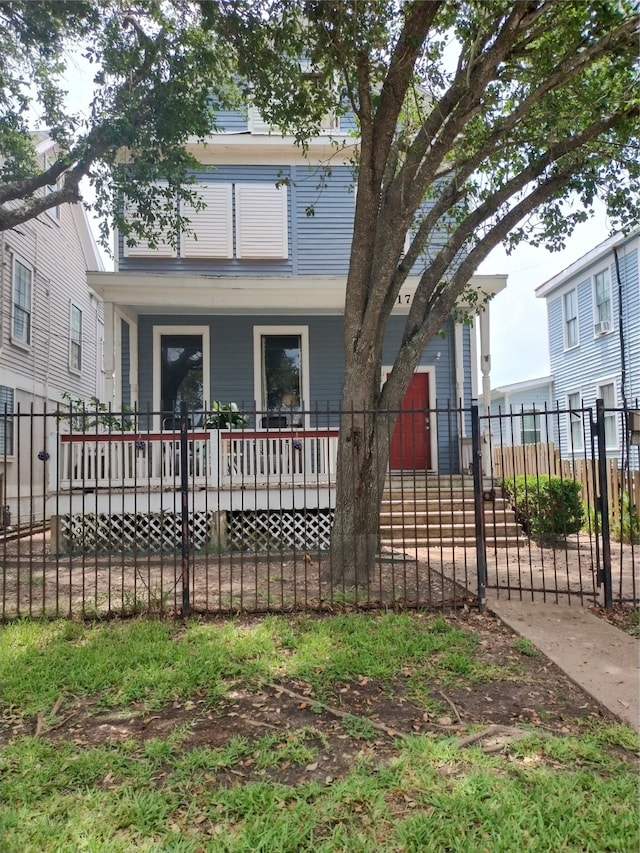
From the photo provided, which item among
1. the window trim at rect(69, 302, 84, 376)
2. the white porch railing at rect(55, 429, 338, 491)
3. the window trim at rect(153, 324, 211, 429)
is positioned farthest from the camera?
the window trim at rect(69, 302, 84, 376)

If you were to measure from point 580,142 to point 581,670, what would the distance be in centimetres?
556

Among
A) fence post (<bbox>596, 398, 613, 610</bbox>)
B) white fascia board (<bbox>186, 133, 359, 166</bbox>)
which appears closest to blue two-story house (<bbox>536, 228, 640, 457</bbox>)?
white fascia board (<bbox>186, 133, 359, 166</bbox>)

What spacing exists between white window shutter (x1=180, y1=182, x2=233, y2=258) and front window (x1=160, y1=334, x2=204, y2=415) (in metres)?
1.93

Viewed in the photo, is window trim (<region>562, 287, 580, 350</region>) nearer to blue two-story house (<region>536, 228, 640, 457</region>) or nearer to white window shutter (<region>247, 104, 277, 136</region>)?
blue two-story house (<region>536, 228, 640, 457</region>)

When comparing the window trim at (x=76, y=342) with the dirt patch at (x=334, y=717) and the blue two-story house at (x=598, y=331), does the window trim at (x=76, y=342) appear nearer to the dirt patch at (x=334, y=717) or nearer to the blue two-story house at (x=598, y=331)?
the blue two-story house at (x=598, y=331)

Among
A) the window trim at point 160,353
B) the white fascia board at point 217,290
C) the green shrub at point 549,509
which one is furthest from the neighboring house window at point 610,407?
the window trim at point 160,353

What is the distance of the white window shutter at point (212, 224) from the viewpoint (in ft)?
41.4

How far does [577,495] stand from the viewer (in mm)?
9406

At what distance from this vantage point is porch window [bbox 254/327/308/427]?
41.4 ft

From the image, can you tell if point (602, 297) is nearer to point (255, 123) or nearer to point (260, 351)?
point (260, 351)

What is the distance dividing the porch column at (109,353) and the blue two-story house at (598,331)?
995 centimetres

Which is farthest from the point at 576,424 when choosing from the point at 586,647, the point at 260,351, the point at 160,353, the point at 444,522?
the point at 586,647

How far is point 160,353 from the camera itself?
1251cm

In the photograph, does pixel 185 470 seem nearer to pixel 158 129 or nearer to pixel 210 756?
pixel 210 756
